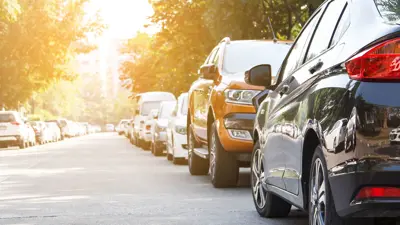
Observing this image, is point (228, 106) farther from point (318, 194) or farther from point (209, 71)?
point (318, 194)

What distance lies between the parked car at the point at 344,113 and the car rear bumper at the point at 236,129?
425 cm

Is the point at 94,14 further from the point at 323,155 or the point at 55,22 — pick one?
the point at 323,155

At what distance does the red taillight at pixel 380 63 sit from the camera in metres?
4.79

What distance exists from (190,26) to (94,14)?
22316 millimetres

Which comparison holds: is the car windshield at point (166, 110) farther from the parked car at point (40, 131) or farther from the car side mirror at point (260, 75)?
the parked car at point (40, 131)

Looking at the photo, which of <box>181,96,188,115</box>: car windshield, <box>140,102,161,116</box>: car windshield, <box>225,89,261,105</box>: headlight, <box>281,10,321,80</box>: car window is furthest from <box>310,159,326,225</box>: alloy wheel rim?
<box>140,102,161,116</box>: car windshield

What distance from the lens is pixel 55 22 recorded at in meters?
47.9

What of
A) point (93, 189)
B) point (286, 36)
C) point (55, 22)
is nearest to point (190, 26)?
point (286, 36)

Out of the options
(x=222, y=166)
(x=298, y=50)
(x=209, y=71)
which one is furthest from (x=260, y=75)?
(x=209, y=71)

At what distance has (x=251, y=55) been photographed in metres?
12.9

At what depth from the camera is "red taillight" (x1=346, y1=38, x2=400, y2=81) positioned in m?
4.79

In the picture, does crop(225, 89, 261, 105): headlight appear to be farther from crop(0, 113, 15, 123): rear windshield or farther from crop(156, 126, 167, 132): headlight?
crop(0, 113, 15, 123): rear windshield

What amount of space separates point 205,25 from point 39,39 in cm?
2393

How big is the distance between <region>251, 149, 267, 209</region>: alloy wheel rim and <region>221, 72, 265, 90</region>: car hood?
2903 mm
